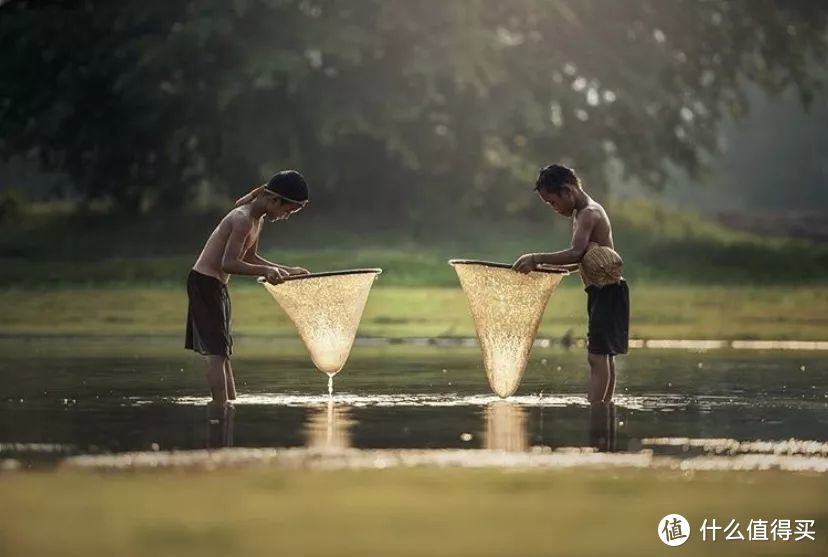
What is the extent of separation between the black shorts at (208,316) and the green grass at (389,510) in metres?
3.79

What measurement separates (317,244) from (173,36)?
508 centimetres

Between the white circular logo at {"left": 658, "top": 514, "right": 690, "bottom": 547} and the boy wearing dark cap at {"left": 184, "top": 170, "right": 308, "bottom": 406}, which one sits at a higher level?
the boy wearing dark cap at {"left": 184, "top": 170, "right": 308, "bottom": 406}

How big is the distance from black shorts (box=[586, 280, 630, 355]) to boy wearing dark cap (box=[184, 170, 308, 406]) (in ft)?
6.62

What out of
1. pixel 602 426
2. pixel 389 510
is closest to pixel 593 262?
pixel 602 426

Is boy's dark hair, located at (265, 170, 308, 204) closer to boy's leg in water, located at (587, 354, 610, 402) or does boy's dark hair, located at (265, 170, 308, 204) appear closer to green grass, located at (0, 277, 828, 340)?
boy's leg in water, located at (587, 354, 610, 402)

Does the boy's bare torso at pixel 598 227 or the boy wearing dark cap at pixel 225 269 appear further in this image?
the boy's bare torso at pixel 598 227

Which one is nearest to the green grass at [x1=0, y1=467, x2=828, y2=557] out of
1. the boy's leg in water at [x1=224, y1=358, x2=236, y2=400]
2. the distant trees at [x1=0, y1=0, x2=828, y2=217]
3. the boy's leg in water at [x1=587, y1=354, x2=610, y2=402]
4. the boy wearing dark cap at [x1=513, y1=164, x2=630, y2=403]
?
the boy wearing dark cap at [x1=513, y1=164, x2=630, y2=403]

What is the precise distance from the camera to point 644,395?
48.4ft

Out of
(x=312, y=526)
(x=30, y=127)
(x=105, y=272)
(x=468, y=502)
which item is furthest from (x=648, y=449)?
(x=30, y=127)

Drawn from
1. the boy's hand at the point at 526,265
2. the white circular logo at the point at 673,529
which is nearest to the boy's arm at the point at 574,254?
the boy's hand at the point at 526,265

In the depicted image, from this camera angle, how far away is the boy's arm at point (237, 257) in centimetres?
1313

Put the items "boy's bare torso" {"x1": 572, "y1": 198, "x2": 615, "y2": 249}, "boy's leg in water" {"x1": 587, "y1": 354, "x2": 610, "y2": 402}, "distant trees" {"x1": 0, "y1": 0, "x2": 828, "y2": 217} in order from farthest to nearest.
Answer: "distant trees" {"x1": 0, "y1": 0, "x2": 828, "y2": 217}, "boy's leg in water" {"x1": 587, "y1": 354, "x2": 610, "y2": 402}, "boy's bare torso" {"x1": 572, "y1": 198, "x2": 615, "y2": 249}

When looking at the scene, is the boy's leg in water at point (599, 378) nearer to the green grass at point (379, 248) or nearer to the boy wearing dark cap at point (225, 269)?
the boy wearing dark cap at point (225, 269)

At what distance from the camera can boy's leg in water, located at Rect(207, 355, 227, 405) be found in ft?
44.2
